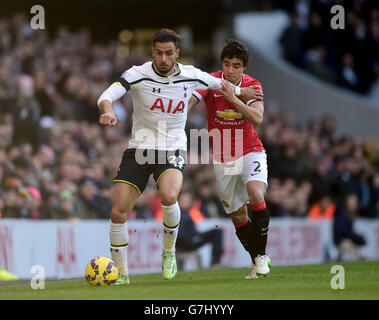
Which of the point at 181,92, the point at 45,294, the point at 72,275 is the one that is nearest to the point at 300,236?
the point at 72,275

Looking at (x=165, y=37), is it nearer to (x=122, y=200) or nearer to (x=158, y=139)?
(x=158, y=139)

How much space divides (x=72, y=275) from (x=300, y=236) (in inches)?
284

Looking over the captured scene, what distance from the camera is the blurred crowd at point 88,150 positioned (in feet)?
51.9

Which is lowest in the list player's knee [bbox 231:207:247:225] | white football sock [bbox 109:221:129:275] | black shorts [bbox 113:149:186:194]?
white football sock [bbox 109:221:129:275]

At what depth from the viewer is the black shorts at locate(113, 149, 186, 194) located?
10.2 metres

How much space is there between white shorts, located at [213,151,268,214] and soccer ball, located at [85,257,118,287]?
1883mm

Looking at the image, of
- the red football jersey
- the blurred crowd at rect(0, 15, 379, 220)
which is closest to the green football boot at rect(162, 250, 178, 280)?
the red football jersey

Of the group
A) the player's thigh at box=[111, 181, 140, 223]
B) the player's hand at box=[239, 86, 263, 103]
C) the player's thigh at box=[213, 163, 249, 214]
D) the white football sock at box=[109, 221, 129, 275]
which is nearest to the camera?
the player's thigh at box=[111, 181, 140, 223]

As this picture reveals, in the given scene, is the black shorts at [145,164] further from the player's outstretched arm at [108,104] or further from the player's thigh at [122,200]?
the player's outstretched arm at [108,104]

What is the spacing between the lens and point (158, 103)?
33.8ft

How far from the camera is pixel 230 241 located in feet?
62.8

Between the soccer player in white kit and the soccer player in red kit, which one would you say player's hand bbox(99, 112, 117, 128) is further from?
the soccer player in red kit

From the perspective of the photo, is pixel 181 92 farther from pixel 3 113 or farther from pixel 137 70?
pixel 3 113

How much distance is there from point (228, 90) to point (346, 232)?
11.2 meters
